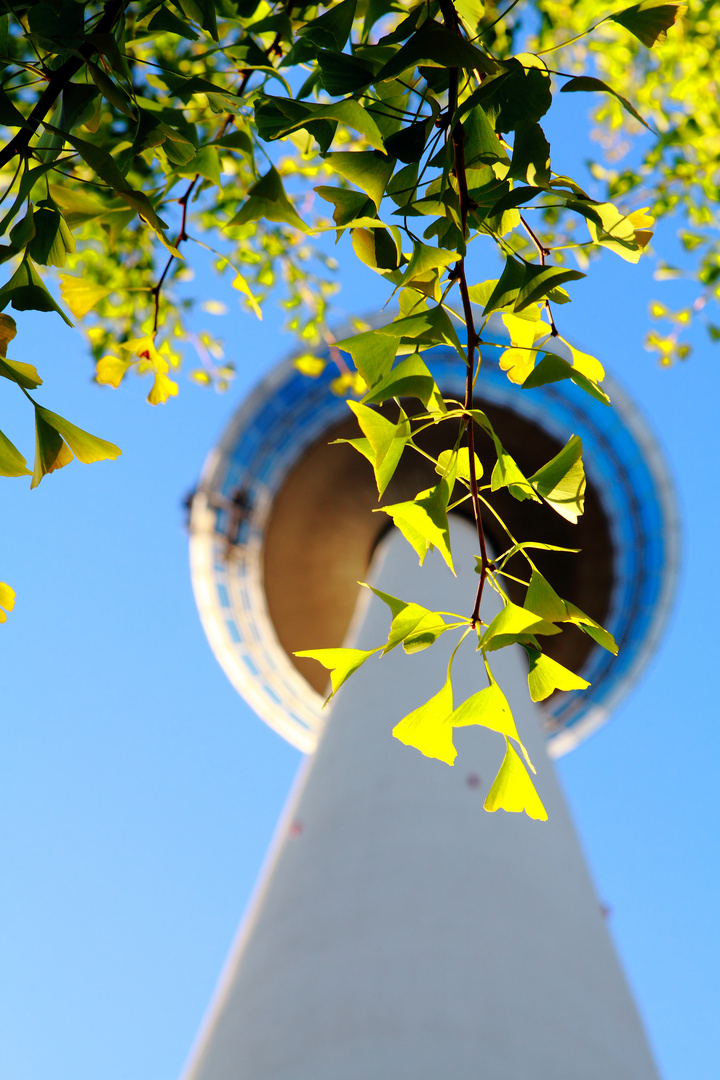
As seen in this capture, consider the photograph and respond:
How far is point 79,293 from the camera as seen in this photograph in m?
1.67

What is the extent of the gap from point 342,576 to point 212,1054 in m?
7.74

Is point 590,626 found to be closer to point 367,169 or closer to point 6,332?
point 367,169

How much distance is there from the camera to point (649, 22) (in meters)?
1.16

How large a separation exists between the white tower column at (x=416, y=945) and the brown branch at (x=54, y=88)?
12.0 ft

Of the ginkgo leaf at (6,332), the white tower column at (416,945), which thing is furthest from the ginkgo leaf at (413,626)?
the white tower column at (416,945)

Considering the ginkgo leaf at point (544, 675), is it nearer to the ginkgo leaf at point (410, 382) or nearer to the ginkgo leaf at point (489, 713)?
the ginkgo leaf at point (489, 713)

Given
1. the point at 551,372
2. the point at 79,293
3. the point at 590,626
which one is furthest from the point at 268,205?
the point at 590,626

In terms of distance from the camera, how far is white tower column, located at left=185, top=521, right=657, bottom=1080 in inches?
146

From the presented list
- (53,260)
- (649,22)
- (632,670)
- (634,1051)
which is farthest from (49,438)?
(632,670)

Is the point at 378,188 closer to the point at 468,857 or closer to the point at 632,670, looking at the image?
the point at 468,857

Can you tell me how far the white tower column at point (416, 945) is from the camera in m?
3.70

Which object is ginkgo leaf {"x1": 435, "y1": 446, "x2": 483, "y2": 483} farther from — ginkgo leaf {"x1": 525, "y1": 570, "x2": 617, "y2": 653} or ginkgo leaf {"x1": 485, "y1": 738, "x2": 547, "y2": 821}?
ginkgo leaf {"x1": 485, "y1": 738, "x2": 547, "y2": 821}

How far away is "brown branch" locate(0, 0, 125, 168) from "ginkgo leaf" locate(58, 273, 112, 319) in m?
0.42

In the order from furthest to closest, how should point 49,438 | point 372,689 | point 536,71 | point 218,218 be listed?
1. point 372,689
2. point 218,218
3. point 49,438
4. point 536,71
